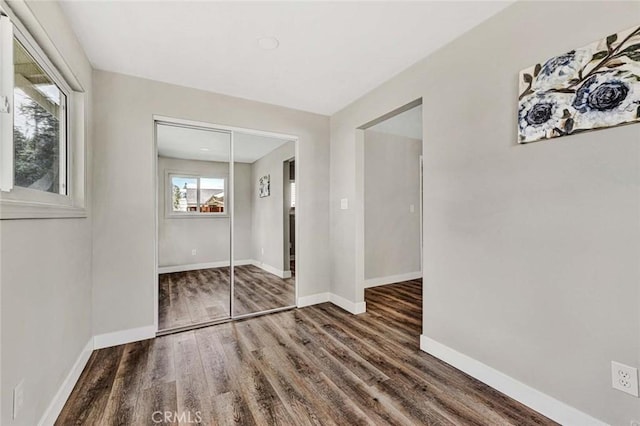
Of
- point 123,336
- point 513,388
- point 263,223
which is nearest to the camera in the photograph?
point 513,388

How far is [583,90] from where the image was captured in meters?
1.40

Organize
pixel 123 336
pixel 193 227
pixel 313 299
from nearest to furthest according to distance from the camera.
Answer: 1. pixel 123 336
2. pixel 193 227
3. pixel 313 299

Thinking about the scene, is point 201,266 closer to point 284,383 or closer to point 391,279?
point 284,383

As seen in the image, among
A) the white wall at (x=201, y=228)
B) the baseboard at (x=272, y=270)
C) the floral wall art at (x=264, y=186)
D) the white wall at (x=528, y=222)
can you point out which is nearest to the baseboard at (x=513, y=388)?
the white wall at (x=528, y=222)

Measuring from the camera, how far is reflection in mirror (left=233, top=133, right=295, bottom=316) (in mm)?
3156

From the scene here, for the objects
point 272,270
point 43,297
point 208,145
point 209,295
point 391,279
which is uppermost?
point 208,145

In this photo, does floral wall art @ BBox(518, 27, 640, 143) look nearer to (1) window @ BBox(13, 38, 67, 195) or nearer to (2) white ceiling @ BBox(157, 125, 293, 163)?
(2) white ceiling @ BBox(157, 125, 293, 163)

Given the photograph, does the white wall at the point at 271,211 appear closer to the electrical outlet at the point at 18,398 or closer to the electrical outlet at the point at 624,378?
the electrical outlet at the point at 18,398

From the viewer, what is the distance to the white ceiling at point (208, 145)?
2822 millimetres

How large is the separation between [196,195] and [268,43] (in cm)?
175

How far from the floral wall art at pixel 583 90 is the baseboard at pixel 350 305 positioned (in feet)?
7.51

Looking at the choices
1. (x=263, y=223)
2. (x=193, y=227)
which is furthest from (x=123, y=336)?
(x=263, y=223)

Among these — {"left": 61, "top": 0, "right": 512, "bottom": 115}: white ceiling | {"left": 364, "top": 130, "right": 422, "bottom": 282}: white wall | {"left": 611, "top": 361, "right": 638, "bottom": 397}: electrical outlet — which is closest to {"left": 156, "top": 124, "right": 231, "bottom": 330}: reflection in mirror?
{"left": 61, "top": 0, "right": 512, "bottom": 115}: white ceiling

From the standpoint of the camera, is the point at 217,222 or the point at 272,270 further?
the point at 272,270
